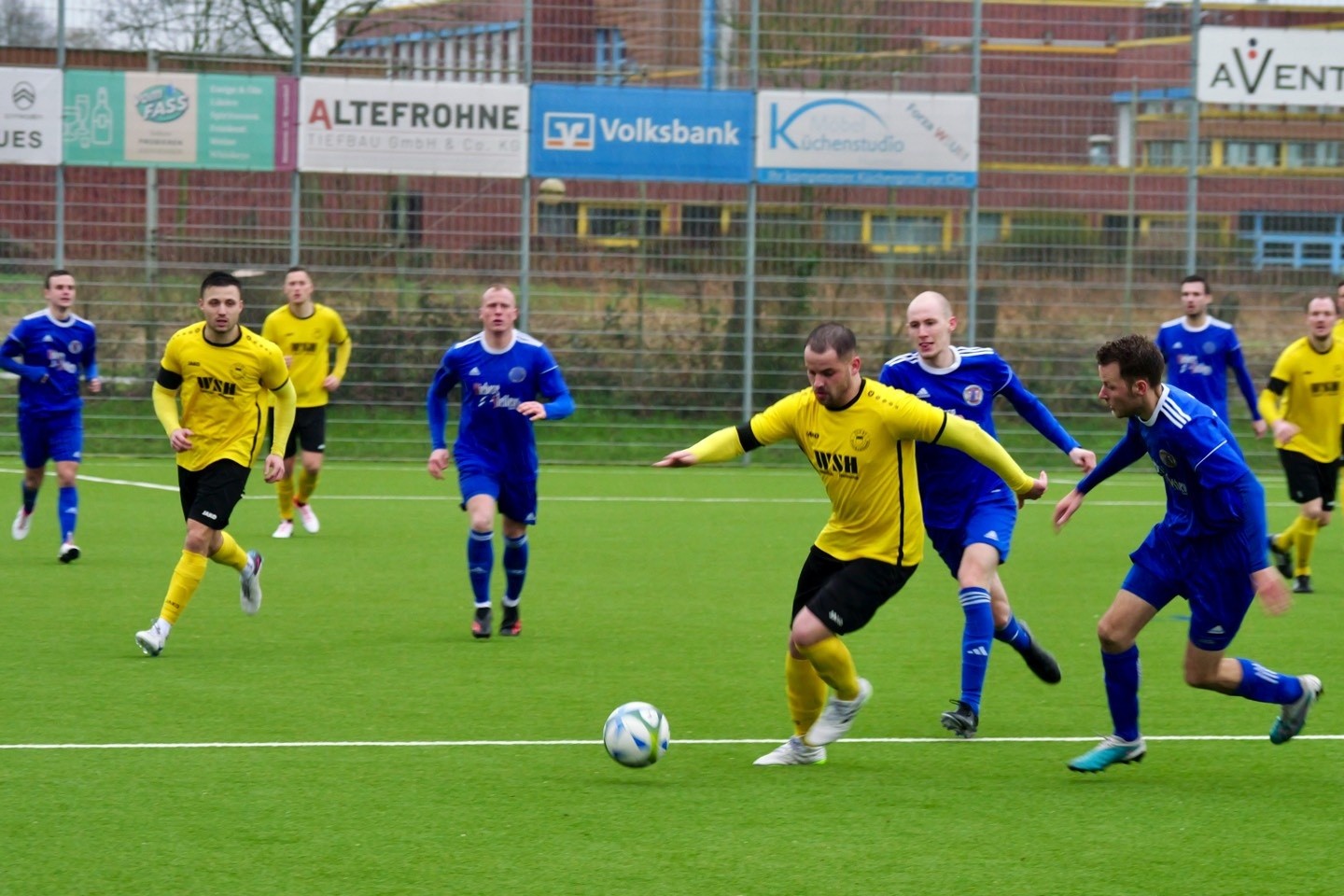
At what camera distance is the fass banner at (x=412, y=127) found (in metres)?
21.0

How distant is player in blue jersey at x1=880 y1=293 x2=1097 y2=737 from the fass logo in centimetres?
1480

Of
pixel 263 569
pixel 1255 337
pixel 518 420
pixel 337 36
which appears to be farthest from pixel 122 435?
pixel 1255 337

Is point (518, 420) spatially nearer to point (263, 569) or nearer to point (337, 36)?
point (263, 569)

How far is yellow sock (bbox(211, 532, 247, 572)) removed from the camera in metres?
9.47

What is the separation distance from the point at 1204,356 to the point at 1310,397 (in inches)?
34.0

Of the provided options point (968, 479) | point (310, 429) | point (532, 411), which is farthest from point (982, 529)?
point (310, 429)

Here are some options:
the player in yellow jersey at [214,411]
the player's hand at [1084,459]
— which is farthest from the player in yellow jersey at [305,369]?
the player's hand at [1084,459]

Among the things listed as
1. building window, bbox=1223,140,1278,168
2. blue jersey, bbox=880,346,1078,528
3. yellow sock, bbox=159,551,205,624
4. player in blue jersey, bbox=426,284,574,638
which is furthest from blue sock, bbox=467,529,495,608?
building window, bbox=1223,140,1278,168

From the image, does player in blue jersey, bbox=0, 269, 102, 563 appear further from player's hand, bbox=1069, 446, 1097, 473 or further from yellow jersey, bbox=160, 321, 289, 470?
player's hand, bbox=1069, 446, 1097, 473

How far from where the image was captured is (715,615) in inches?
425

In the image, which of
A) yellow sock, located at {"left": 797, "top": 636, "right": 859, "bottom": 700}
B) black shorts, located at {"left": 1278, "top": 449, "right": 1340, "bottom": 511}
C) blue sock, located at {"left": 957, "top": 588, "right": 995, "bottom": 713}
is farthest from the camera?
black shorts, located at {"left": 1278, "top": 449, "right": 1340, "bottom": 511}

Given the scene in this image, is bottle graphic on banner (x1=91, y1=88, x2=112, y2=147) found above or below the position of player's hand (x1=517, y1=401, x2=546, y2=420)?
above

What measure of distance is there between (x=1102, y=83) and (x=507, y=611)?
15.8 m

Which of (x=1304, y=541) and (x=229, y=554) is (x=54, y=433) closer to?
(x=229, y=554)
